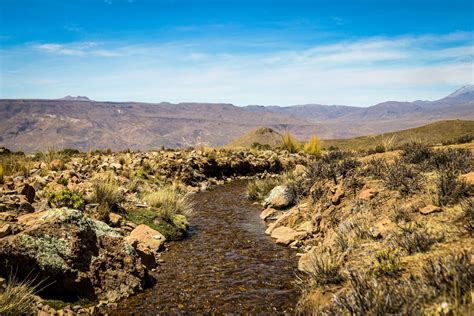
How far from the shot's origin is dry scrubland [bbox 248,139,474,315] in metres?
4.05

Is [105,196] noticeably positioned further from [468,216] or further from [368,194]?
[468,216]

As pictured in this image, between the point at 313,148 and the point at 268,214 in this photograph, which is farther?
the point at 313,148

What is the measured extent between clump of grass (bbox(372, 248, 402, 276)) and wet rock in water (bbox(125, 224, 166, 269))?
5.35m

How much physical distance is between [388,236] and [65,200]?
8486mm

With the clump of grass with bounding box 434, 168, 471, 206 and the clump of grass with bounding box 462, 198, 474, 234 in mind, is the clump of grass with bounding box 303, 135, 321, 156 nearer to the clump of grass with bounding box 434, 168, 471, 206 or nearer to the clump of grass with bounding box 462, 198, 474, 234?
the clump of grass with bounding box 434, 168, 471, 206

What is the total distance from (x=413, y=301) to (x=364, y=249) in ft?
7.64

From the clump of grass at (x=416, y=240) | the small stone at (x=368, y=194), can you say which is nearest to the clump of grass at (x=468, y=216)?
the clump of grass at (x=416, y=240)

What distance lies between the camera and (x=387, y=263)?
5.12 m

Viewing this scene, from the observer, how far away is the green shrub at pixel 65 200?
10.2m

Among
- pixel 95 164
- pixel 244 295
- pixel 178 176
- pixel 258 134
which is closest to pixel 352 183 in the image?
pixel 244 295

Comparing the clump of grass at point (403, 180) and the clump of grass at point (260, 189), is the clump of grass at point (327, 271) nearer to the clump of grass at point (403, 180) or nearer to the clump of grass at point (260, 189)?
the clump of grass at point (403, 180)

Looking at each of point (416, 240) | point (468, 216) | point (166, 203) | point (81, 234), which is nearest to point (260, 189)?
point (166, 203)

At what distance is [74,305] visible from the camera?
6520mm

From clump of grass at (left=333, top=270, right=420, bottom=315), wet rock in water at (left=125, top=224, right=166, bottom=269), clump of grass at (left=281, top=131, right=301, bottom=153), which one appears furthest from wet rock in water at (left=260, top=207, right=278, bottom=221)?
clump of grass at (left=281, top=131, right=301, bottom=153)
